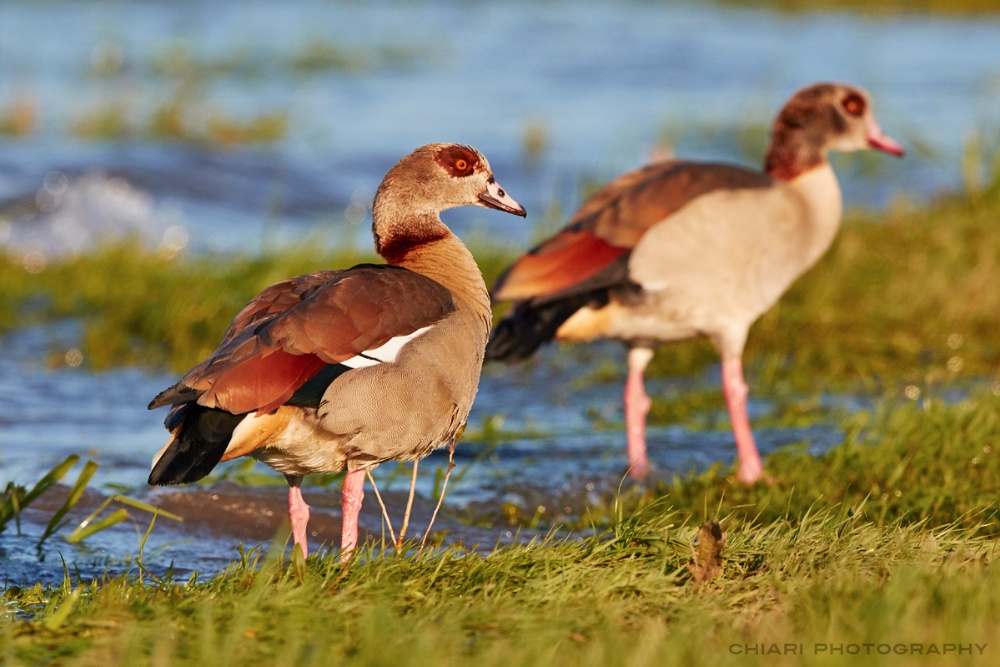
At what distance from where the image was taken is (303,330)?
3932mm

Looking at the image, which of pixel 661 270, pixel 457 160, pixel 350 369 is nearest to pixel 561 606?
pixel 350 369

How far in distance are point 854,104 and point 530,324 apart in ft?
7.24

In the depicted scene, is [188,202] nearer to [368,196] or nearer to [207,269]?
[368,196]

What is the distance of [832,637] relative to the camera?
286cm

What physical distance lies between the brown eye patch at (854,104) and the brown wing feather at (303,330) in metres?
3.40

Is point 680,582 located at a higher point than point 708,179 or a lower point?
lower

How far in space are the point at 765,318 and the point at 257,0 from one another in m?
19.4

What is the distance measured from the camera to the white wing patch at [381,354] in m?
4.07

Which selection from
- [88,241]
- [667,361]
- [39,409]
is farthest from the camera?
[88,241]

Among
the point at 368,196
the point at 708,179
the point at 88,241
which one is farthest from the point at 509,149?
the point at 708,179

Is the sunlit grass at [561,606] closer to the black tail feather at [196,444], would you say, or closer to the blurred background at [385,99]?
the black tail feather at [196,444]

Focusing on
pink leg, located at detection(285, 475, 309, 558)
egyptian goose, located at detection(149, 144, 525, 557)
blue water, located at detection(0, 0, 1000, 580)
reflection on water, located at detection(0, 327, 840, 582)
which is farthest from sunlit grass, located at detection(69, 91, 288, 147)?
pink leg, located at detection(285, 475, 309, 558)

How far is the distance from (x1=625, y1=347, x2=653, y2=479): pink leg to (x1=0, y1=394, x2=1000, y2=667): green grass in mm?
1742

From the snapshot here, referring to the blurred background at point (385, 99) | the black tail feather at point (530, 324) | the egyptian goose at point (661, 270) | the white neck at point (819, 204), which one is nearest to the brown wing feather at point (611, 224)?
the egyptian goose at point (661, 270)
